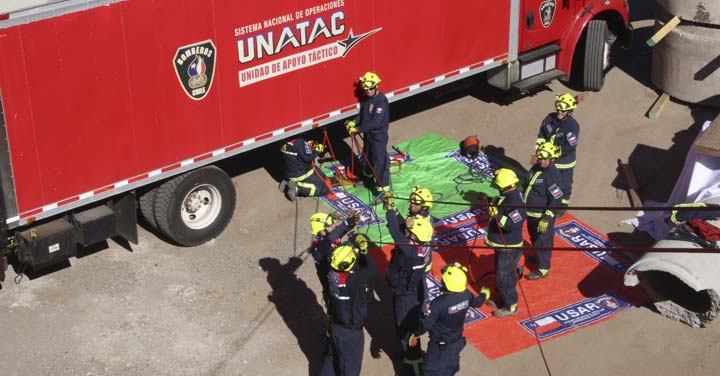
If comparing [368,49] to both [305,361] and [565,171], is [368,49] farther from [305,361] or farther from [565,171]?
[305,361]

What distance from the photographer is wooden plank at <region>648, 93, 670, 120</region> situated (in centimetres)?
1615

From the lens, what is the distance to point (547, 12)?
631 inches

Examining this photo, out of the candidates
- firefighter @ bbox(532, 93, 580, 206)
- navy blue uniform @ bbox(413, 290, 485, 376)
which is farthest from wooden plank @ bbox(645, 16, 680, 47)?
navy blue uniform @ bbox(413, 290, 485, 376)

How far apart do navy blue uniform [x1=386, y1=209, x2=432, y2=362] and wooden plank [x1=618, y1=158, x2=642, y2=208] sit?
180 inches

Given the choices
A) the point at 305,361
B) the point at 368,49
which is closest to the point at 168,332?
the point at 305,361

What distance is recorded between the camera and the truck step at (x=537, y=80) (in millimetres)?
16016

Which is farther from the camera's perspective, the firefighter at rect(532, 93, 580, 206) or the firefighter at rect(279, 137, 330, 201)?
the firefighter at rect(279, 137, 330, 201)

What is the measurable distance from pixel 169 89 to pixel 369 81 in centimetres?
296

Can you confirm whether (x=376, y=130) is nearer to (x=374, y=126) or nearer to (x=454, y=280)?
(x=374, y=126)

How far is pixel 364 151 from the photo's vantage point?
13984 mm

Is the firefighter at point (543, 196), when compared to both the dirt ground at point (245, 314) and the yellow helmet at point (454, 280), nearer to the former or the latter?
the dirt ground at point (245, 314)

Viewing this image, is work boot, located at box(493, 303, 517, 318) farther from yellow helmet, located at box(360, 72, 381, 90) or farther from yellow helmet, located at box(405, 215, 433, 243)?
yellow helmet, located at box(360, 72, 381, 90)

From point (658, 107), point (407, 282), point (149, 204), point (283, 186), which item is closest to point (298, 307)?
point (407, 282)

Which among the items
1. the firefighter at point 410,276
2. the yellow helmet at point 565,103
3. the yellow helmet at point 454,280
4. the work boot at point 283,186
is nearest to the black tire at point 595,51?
the yellow helmet at point 565,103
